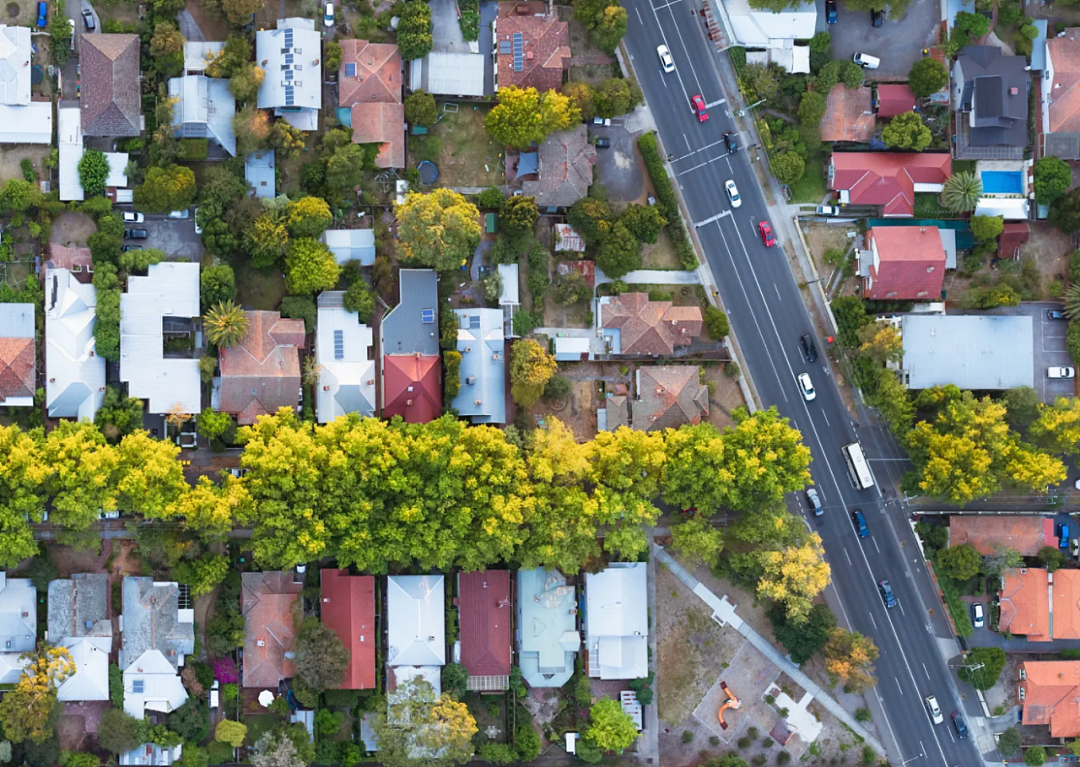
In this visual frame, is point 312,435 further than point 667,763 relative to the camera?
No

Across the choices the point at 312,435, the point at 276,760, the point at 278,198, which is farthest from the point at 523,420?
the point at 276,760

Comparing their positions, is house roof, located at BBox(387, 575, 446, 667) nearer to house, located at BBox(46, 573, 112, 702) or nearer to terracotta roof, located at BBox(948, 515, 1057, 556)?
house, located at BBox(46, 573, 112, 702)

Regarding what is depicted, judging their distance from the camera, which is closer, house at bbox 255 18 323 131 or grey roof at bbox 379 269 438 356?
house at bbox 255 18 323 131

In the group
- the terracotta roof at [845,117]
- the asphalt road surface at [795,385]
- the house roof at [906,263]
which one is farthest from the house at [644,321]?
the terracotta roof at [845,117]

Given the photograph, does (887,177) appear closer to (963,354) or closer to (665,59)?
(963,354)

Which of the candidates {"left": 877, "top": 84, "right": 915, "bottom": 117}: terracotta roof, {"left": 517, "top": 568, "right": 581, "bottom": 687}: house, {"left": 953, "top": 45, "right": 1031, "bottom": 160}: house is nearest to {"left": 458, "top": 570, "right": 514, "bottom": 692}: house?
{"left": 517, "top": 568, "right": 581, "bottom": 687}: house

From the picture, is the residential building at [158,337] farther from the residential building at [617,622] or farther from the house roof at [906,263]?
the house roof at [906,263]

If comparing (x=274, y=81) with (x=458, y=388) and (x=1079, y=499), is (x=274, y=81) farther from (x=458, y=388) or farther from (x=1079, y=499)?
(x=1079, y=499)
